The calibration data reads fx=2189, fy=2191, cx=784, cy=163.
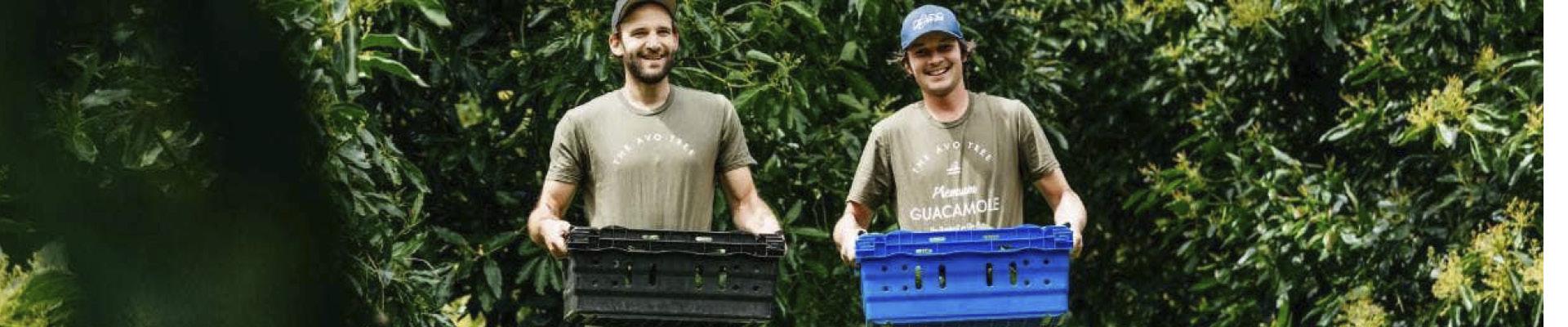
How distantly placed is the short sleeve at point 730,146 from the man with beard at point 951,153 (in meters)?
0.33

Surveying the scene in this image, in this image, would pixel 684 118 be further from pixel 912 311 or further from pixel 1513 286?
pixel 1513 286

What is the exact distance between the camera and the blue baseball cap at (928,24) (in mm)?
5168

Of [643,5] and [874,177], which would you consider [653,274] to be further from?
[874,177]

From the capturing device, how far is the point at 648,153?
4.96 meters

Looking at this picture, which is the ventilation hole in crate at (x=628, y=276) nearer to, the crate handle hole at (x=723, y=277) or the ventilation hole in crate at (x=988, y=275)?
the crate handle hole at (x=723, y=277)

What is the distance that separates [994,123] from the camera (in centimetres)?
525

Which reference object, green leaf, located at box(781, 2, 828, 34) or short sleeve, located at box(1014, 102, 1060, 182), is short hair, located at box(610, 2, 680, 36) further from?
green leaf, located at box(781, 2, 828, 34)

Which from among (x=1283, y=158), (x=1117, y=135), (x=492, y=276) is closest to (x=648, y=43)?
(x=492, y=276)

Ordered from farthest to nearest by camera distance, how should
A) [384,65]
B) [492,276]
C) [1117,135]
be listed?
[1117,135] → [492,276] → [384,65]

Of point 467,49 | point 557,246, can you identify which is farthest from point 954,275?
point 467,49

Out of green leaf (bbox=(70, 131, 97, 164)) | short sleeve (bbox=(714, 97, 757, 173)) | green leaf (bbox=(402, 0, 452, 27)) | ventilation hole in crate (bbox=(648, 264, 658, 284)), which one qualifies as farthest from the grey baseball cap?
green leaf (bbox=(70, 131, 97, 164))

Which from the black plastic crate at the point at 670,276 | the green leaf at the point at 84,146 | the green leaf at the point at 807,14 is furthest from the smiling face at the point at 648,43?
the green leaf at the point at 84,146

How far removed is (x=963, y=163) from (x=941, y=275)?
16.4 inches

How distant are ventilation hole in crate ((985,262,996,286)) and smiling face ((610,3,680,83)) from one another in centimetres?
87
